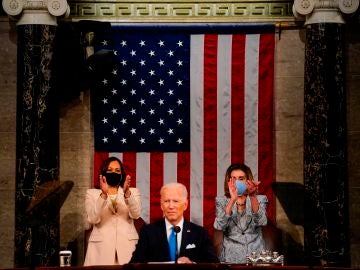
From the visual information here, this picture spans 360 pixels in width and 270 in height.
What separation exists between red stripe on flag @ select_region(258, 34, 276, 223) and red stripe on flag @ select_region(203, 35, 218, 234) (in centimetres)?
56

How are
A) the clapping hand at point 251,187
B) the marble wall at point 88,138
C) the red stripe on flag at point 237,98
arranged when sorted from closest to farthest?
the clapping hand at point 251,187 < the red stripe on flag at point 237,98 < the marble wall at point 88,138

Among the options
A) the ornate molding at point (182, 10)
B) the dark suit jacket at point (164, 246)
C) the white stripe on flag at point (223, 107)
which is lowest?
the dark suit jacket at point (164, 246)

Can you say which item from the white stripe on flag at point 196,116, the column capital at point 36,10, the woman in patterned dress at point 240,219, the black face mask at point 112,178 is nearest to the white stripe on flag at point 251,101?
the white stripe on flag at point 196,116

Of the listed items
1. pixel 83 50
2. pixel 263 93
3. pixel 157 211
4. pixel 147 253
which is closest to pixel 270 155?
pixel 263 93

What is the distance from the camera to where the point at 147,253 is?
8.27 meters

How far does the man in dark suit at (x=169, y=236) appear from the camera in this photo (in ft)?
26.9

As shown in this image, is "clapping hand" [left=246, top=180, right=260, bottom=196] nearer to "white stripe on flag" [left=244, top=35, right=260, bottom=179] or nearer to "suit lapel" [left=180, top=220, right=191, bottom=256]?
"white stripe on flag" [left=244, top=35, right=260, bottom=179]

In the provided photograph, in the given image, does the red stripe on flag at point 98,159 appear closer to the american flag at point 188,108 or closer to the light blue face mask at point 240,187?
the american flag at point 188,108

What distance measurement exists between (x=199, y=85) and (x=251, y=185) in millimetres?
2045

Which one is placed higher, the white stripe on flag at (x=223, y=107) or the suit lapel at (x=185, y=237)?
the white stripe on flag at (x=223, y=107)

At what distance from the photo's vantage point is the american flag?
11.3m

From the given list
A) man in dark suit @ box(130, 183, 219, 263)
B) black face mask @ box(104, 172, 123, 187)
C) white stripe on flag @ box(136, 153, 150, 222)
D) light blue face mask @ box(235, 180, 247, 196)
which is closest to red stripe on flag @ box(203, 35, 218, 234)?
white stripe on flag @ box(136, 153, 150, 222)

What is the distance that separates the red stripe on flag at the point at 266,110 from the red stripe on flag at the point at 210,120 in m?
0.56

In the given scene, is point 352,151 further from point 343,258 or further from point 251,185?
point 251,185
